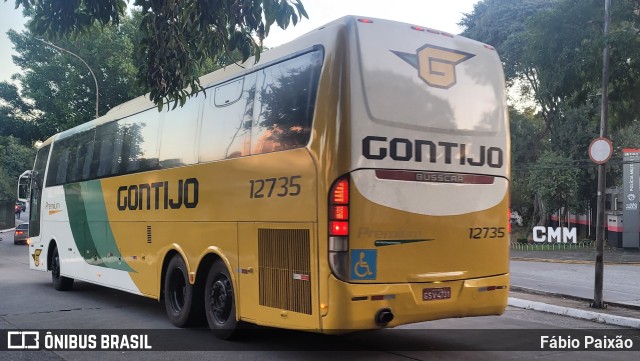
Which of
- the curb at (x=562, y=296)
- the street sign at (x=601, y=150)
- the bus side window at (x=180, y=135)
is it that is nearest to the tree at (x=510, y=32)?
the curb at (x=562, y=296)

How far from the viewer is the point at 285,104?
682cm

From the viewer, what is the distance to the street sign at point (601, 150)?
11.0m

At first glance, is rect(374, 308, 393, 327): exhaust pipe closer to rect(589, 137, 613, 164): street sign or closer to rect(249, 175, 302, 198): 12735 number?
rect(249, 175, 302, 198): 12735 number

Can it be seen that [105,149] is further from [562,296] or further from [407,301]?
[562,296]

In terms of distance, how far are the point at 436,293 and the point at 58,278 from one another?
389 inches

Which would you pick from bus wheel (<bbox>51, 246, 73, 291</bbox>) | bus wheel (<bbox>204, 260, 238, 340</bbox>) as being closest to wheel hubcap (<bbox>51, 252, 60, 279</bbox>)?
bus wheel (<bbox>51, 246, 73, 291</bbox>)

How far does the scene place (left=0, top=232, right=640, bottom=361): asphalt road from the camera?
22.9 feet

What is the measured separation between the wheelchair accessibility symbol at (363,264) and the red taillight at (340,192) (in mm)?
500

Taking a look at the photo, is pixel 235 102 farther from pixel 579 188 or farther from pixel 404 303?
pixel 579 188

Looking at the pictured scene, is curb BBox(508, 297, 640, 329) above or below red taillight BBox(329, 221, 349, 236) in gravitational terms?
below

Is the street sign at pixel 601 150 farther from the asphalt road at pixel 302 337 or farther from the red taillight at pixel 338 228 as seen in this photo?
the red taillight at pixel 338 228

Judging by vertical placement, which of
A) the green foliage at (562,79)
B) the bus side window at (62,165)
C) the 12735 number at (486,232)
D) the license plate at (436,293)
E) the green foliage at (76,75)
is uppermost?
the green foliage at (76,75)

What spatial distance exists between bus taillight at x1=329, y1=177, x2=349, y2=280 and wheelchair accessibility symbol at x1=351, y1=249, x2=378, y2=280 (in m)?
0.07

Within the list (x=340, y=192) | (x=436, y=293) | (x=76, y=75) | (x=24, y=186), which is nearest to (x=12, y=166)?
(x=76, y=75)
